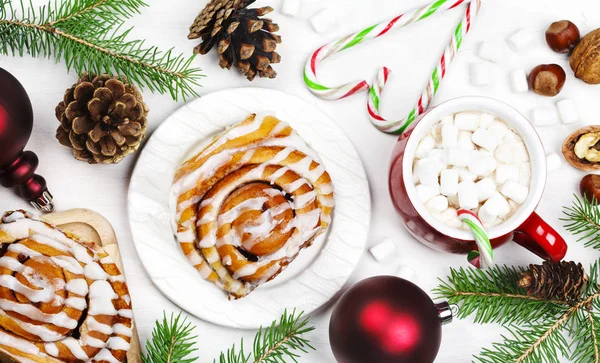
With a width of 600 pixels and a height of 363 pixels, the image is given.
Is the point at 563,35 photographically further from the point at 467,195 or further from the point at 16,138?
the point at 16,138

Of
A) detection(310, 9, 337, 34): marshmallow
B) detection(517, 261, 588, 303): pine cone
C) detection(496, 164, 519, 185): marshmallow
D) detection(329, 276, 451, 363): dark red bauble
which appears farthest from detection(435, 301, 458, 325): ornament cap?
detection(310, 9, 337, 34): marshmallow

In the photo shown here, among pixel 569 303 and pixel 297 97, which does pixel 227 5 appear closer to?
pixel 297 97

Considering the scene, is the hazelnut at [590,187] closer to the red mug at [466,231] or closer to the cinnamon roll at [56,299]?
the red mug at [466,231]

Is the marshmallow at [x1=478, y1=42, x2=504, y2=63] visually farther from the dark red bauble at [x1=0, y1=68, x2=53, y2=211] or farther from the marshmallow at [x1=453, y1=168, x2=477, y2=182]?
the dark red bauble at [x1=0, y1=68, x2=53, y2=211]

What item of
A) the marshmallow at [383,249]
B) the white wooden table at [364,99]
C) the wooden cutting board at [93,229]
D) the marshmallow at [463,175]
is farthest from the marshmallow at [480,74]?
the wooden cutting board at [93,229]

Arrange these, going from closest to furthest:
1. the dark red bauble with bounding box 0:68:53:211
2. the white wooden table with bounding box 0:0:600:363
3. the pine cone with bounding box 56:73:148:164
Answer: the dark red bauble with bounding box 0:68:53:211
the pine cone with bounding box 56:73:148:164
the white wooden table with bounding box 0:0:600:363

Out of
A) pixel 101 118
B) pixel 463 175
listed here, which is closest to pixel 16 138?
pixel 101 118

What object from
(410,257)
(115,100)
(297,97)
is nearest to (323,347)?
(410,257)
